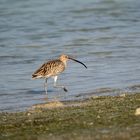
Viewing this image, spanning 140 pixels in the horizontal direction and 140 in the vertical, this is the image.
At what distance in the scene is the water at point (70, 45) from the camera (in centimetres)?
1509

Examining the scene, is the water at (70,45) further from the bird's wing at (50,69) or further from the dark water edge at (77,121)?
the dark water edge at (77,121)

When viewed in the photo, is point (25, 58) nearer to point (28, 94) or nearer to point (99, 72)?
point (99, 72)

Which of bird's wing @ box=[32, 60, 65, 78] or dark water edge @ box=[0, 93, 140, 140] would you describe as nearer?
dark water edge @ box=[0, 93, 140, 140]

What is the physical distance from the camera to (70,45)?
21.6 meters

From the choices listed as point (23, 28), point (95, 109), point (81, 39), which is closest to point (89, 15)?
point (23, 28)

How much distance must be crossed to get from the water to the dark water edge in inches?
55.2

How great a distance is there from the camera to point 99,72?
1659 cm

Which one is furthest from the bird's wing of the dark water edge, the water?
the dark water edge

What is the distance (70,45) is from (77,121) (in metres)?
11.3

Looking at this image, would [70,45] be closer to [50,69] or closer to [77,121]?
[50,69]

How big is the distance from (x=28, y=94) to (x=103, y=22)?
523 inches

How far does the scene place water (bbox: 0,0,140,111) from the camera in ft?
49.5

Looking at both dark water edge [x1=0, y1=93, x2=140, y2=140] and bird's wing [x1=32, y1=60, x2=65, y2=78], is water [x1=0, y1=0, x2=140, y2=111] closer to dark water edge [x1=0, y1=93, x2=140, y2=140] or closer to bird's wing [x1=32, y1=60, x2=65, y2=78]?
bird's wing [x1=32, y1=60, x2=65, y2=78]

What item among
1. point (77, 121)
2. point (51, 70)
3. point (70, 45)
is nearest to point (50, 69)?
point (51, 70)
